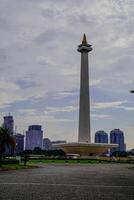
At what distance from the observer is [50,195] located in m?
16.3

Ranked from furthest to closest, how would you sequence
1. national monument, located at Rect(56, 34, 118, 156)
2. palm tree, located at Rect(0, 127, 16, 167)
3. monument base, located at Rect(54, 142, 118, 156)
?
national monument, located at Rect(56, 34, 118, 156)
monument base, located at Rect(54, 142, 118, 156)
palm tree, located at Rect(0, 127, 16, 167)

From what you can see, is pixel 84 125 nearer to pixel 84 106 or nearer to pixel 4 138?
pixel 84 106

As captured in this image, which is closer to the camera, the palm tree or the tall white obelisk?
the palm tree

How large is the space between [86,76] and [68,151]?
2680 cm

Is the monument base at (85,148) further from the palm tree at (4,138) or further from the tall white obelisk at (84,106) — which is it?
the palm tree at (4,138)

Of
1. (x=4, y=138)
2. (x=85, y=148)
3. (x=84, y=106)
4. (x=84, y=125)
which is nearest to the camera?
(x=4, y=138)

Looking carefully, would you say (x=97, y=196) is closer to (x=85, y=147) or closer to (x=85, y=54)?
(x=85, y=147)

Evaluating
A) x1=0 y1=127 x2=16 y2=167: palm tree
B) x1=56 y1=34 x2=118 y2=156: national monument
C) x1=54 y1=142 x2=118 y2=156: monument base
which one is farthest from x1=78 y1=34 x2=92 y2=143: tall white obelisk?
x1=0 y1=127 x2=16 y2=167: palm tree

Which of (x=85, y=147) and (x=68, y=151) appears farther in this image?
(x=68, y=151)

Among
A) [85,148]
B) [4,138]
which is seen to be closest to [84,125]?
[85,148]

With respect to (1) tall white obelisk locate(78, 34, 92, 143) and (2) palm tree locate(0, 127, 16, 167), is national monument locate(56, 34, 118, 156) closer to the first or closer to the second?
(1) tall white obelisk locate(78, 34, 92, 143)

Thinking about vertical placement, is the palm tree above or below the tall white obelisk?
below

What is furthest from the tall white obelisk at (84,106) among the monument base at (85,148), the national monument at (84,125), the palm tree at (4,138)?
the palm tree at (4,138)

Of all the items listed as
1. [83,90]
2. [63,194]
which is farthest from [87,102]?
[63,194]
